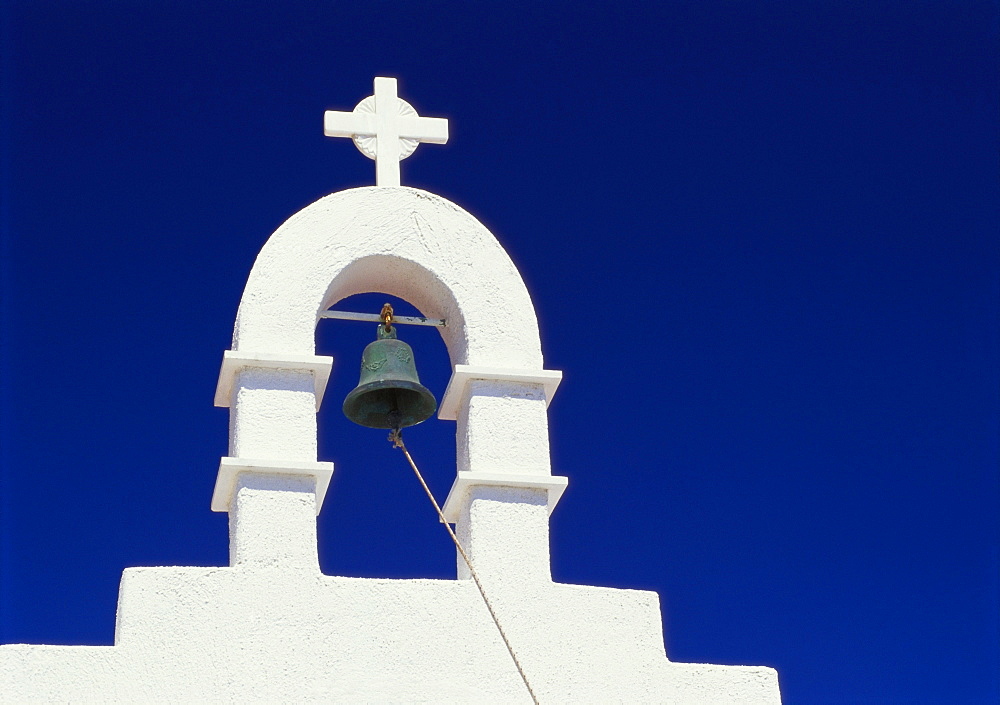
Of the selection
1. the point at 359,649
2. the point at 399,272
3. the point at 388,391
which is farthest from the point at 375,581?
the point at 399,272

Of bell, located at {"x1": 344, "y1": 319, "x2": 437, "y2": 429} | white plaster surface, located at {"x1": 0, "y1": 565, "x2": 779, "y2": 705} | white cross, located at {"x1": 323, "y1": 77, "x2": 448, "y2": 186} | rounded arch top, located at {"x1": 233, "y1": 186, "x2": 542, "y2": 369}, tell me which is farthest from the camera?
white cross, located at {"x1": 323, "y1": 77, "x2": 448, "y2": 186}

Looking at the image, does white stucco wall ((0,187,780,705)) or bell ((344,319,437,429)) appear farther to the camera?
bell ((344,319,437,429))

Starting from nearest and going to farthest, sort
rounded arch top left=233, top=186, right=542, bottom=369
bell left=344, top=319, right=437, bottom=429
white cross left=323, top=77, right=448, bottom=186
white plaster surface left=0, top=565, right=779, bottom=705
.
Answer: white plaster surface left=0, top=565, right=779, bottom=705, rounded arch top left=233, top=186, right=542, bottom=369, bell left=344, top=319, right=437, bottom=429, white cross left=323, top=77, right=448, bottom=186

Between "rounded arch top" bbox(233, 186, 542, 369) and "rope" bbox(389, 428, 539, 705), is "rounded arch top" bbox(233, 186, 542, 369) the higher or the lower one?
the higher one

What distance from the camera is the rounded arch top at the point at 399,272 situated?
7535 millimetres

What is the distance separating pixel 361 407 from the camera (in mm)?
8039

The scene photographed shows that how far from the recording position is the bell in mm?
7820

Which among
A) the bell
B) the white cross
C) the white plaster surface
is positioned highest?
the white cross

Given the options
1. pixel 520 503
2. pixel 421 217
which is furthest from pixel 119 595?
pixel 421 217

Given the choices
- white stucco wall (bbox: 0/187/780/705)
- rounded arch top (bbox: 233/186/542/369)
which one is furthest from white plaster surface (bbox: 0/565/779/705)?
rounded arch top (bbox: 233/186/542/369)

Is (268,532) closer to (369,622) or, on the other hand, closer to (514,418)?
(369,622)

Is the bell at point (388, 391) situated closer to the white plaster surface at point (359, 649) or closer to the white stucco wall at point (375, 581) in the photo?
the white stucco wall at point (375, 581)

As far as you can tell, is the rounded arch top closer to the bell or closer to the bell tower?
the bell tower

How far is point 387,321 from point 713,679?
2.07 m
